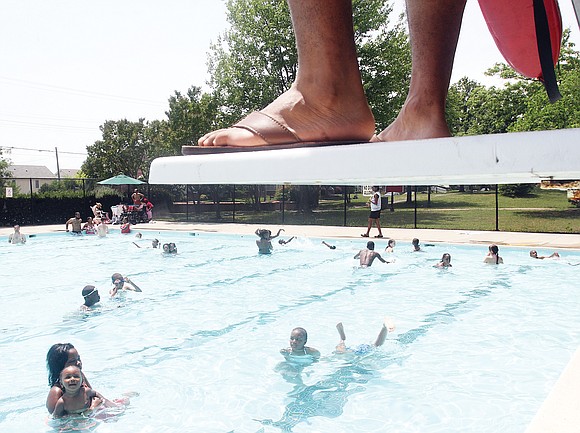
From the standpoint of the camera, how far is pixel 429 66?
50.8 inches

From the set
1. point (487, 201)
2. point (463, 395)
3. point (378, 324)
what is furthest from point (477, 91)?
point (463, 395)

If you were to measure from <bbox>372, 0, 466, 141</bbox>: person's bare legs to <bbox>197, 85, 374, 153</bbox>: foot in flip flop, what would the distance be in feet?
0.37

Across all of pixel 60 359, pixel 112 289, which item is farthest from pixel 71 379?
pixel 112 289

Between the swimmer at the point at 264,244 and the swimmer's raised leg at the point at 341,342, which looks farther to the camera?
the swimmer at the point at 264,244

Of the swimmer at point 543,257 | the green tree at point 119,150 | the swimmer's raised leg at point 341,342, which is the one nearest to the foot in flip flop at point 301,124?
the swimmer's raised leg at point 341,342

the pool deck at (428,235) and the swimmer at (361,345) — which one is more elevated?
the pool deck at (428,235)

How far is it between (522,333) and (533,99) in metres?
18.3

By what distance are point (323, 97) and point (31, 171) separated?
346 ft

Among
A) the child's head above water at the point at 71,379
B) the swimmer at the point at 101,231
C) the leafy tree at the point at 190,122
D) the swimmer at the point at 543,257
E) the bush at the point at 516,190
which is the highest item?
the leafy tree at the point at 190,122

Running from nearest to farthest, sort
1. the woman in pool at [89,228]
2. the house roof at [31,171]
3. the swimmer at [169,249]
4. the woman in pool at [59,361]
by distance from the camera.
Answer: the woman in pool at [59,361], the swimmer at [169,249], the woman in pool at [89,228], the house roof at [31,171]

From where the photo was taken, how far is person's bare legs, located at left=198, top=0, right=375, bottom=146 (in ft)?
3.97

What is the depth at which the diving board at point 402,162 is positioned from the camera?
0.80 m

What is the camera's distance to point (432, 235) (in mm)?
18094

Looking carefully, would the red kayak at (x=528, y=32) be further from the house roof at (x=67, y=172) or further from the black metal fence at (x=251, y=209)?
the house roof at (x=67, y=172)
